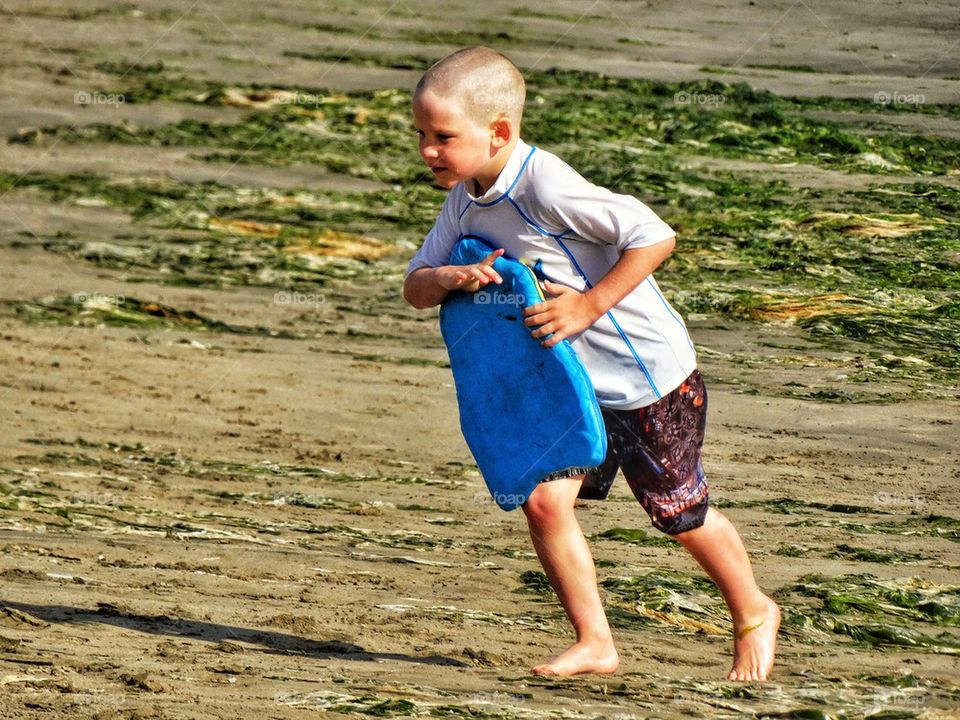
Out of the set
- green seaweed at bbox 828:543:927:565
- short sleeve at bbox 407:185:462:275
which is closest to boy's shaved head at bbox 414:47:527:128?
short sleeve at bbox 407:185:462:275

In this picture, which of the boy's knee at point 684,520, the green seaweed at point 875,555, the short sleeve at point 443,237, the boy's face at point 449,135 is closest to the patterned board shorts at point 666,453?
the boy's knee at point 684,520

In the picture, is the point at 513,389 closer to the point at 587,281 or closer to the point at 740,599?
the point at 587,281

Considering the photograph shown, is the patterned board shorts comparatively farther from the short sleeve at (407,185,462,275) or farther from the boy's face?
the boy's face

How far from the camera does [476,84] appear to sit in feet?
11.8

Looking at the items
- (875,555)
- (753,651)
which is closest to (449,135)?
(753,651)

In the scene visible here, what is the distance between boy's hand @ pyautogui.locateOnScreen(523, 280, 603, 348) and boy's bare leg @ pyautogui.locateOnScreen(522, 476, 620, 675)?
40 centimetres

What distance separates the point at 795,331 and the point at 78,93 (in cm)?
844

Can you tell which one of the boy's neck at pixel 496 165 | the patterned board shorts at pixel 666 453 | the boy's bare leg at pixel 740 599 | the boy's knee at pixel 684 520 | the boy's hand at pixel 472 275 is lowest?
the boy's bare leg at pixel 740 599

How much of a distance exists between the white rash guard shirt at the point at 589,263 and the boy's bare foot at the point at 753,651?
70 centimetres

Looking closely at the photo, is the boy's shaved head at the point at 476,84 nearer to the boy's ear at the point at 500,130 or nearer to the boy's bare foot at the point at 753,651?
the boy's ear at the point at 500,130

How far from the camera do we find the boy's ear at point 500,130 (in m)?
3.63

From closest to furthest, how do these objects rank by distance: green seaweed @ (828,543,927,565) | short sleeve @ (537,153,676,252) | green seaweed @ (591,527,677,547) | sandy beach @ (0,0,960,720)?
1. short sleeve @ (537,153,676,252)
2. sandy beach @ (0,0,960,720)
3. green seaweed @ (828,543,927,565)
4. green seaweed @ (591,527,677,547)

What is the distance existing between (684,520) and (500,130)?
3.58 feet

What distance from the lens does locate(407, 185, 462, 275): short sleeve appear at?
3.86 meters
